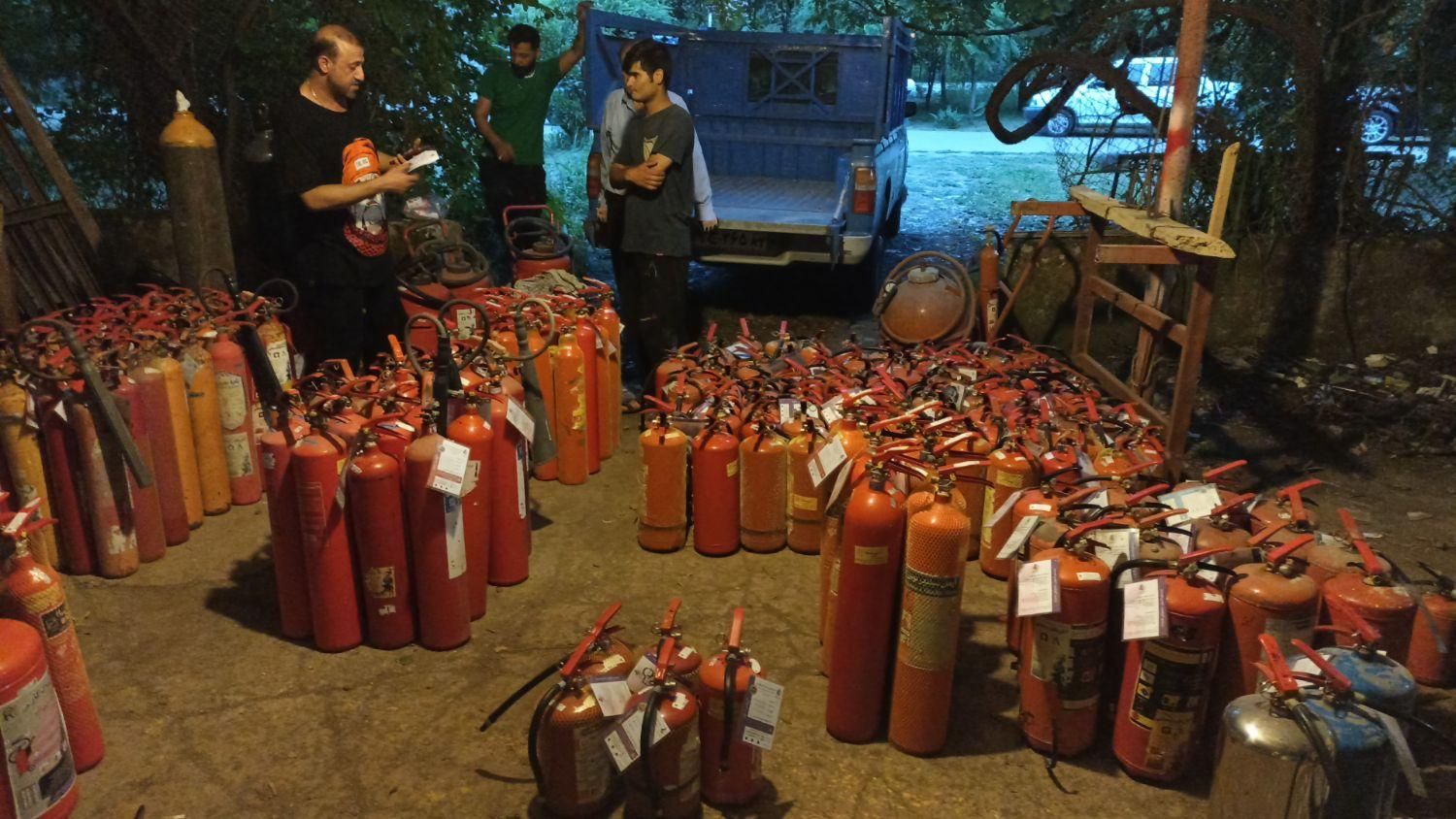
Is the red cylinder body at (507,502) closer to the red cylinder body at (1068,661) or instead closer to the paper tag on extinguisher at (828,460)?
the paper tag on extinguisher at (828,460)

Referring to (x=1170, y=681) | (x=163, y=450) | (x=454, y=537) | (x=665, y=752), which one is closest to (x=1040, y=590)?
(x=1170, y=681)

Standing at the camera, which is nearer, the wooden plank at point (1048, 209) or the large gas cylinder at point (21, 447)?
the large gas cylinder at point (21, 447)

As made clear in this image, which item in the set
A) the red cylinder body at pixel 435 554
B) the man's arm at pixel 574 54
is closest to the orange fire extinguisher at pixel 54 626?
the red cylinder body at pixel 435 554

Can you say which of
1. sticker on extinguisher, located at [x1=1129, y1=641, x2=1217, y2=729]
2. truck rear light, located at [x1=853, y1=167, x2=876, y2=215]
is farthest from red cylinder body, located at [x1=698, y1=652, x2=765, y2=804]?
truck rear light, located at [x1=853, y1=167, x2=876, y2=215]

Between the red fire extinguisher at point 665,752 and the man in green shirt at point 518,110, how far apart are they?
19.3 ft

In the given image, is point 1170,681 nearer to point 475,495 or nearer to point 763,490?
point 763,490

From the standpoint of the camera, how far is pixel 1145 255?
4.81 metres

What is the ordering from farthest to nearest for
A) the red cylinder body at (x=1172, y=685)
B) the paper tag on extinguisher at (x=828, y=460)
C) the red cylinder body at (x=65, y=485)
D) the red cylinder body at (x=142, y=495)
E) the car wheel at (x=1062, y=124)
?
the car wheel at (x=1062, y=124), the red cylinder body at (x=142, y=495), the red cylinder body at (x=65, y=485), the paper tag on extinguisher at (x=828, y=460), the red cylinder body at (x=1172, y=685)

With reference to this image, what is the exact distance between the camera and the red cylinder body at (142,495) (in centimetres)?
408

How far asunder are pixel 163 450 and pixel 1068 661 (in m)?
3.80

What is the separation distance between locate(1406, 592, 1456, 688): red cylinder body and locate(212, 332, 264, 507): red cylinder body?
4929 millimetres

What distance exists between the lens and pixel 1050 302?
725cm

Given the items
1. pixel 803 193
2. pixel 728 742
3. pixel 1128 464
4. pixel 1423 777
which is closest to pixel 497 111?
Answer: pixel 803 193

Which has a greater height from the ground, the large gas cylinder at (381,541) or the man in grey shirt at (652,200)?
the man in grey shirt at (652,200)
